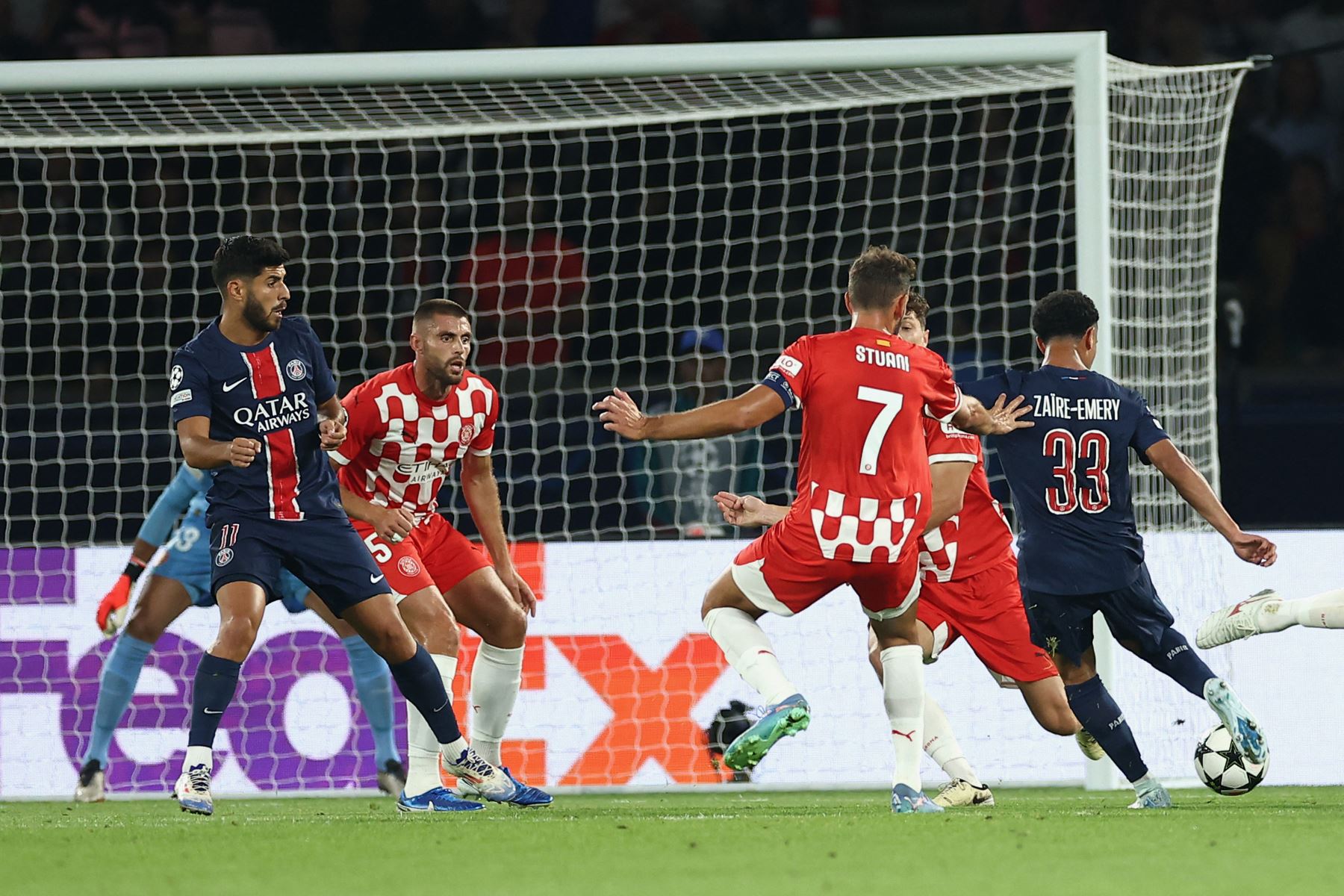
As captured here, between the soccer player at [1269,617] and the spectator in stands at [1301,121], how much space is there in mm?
6533

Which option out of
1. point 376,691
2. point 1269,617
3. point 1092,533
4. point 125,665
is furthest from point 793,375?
point 125,665

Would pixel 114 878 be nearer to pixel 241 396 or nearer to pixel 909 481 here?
pixel 241 396

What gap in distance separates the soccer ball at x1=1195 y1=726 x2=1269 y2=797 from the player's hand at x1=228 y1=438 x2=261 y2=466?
10.5 feet

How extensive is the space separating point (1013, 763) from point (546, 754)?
203cm

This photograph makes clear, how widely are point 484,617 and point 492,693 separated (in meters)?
0.28

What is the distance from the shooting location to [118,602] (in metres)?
7.44

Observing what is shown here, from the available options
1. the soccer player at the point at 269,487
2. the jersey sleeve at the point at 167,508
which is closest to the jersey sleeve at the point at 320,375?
the soccer player at the point at 269,487

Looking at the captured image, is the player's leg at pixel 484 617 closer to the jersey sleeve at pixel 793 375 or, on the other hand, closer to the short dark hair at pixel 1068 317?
the jersey sleeve at pixel 793 375

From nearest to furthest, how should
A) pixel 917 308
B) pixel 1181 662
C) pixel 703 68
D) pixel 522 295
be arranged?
pixel 1181 662 < pixel 917 308 < pixel 703 68 < pixel 522 295

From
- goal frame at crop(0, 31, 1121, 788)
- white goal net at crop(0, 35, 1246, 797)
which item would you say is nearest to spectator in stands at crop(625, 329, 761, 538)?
white goal net at crop(0, 35, 1246, 797)

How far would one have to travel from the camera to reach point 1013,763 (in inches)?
309

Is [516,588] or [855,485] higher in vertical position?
[855,485]

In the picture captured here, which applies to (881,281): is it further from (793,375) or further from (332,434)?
(332,434)

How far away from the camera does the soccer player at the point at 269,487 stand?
5805 mm
